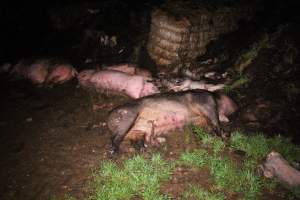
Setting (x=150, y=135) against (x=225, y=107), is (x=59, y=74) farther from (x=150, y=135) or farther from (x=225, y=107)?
(x=225, y=107)

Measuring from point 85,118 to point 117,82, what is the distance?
1.16 meters

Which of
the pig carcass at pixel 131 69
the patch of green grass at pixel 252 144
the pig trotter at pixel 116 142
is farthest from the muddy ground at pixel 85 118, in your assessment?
the pig carcass at pixel 131 69

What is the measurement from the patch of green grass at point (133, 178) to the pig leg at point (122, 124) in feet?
1.53

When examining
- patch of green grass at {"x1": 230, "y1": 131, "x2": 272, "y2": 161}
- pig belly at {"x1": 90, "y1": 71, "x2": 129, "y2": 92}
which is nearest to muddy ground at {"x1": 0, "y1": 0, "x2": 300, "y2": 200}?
pig belly at {"x1": 90, "y1": 71, "x2": 129, "y2": 92}

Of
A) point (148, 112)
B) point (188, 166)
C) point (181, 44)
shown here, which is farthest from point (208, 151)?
point (181, 44)

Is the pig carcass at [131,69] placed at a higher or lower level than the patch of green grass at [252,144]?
higher

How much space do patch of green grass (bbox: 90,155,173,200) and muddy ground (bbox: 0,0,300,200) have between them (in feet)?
0.60

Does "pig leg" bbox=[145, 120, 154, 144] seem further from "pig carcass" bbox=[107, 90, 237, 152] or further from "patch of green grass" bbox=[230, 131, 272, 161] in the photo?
"patch of green grass" bbox=[230, 131, 272, 161]

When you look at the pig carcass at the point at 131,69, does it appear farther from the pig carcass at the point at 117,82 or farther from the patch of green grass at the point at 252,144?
the patch of green grass at the point at 252,144

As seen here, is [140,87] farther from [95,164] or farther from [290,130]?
[290,130]

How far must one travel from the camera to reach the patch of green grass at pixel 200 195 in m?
4.81

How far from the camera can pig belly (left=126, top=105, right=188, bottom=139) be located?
6.11 m

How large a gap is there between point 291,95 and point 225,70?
1592 mm

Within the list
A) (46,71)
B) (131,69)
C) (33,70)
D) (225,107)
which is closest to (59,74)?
(46,71)
